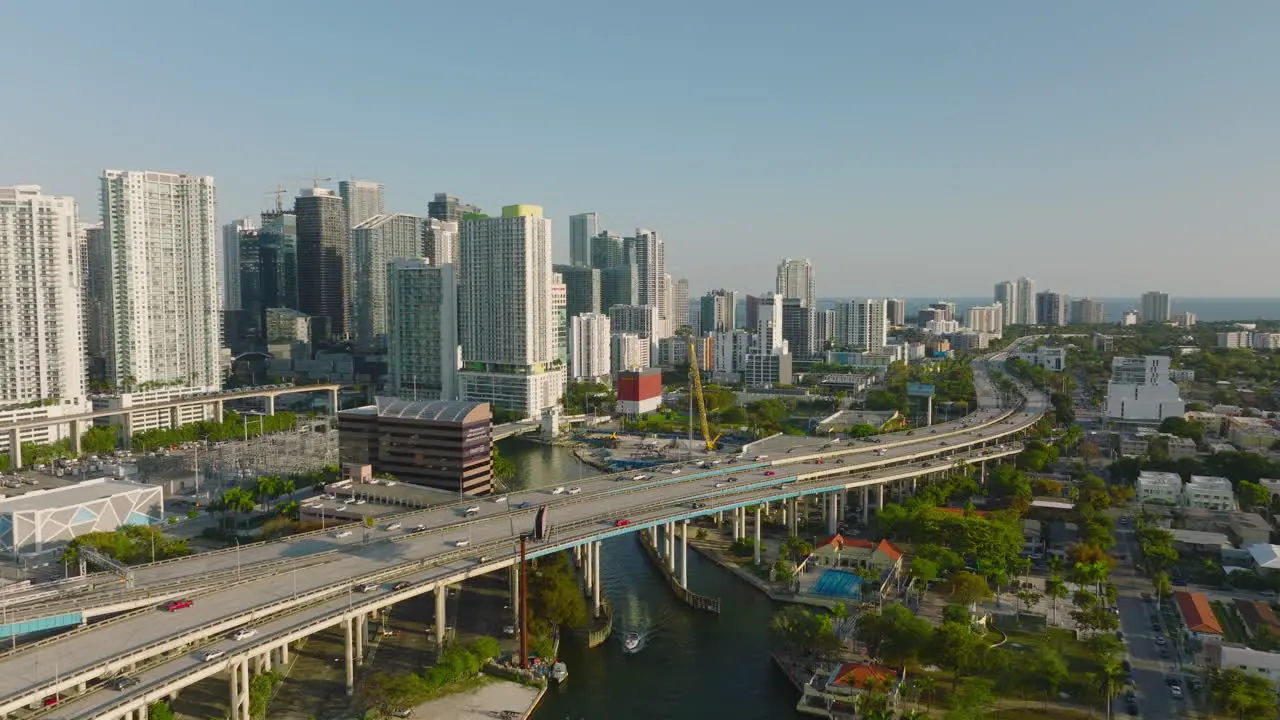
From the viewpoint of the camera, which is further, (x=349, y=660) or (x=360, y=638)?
(x=360, y=638)

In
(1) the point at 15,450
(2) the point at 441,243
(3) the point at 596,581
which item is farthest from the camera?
(2) the point at 441,243

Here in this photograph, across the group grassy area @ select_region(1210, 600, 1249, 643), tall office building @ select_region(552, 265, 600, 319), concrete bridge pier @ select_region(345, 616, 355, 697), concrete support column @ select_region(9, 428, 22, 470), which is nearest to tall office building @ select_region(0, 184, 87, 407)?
concrete support column @ select_region(9, 428, 22, 470)

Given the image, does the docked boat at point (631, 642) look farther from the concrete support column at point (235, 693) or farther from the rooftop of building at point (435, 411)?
the rooftop of building at point (435, 411)

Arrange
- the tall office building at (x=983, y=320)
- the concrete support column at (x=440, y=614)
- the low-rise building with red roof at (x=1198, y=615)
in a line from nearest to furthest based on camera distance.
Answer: the low-rise building with red roof at (x=1198, y=615) → the concrete support column at (x=440, y=614) → the tall office building at (x=983, y=320)

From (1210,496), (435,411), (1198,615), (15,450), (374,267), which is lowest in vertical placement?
(1198,615)

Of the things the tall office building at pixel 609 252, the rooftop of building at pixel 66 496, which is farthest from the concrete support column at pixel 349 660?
the tall office building at pixel 609 252

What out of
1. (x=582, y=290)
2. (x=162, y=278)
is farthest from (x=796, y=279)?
(x=162, y=278)

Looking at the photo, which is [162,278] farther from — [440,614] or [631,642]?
A: [631,642]

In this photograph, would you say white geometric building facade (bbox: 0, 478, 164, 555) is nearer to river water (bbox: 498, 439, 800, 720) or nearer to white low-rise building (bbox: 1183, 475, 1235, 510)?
river water (bbox: 498, 439, 800, 720)
